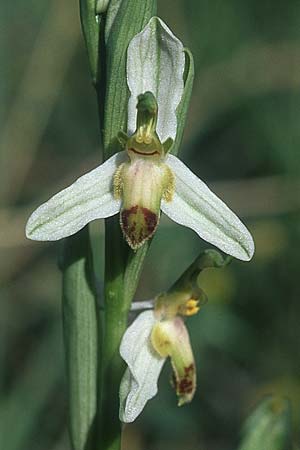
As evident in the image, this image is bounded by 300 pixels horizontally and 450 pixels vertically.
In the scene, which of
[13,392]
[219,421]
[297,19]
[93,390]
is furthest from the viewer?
[297,19]

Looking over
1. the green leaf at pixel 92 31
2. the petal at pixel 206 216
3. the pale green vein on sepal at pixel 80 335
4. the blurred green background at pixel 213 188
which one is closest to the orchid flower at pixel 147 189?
the petal at pixel 206 216

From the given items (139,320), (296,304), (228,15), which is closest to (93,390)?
(139,320)

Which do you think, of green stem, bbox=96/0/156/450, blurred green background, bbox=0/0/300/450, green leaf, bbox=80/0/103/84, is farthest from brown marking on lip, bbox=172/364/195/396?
blurred green background, bbox=0/0/300/450

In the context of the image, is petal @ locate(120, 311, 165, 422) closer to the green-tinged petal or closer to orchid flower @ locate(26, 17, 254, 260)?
the green-tinged petal

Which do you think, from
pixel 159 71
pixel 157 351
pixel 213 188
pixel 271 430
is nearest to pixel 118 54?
pixel 159 71

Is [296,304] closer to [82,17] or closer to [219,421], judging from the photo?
[219,421]

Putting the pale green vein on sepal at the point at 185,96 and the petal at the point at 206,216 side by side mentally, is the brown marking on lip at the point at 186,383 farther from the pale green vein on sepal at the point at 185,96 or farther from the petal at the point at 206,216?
the pale green vein on sepal at the point at 185,96

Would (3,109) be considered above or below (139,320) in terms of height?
above
